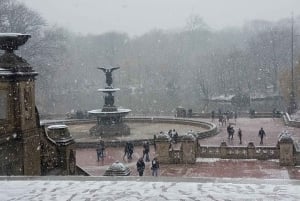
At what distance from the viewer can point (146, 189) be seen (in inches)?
311

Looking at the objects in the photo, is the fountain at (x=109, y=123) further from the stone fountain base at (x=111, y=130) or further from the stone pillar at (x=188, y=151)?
the stone pillar at (x=188, y=151)

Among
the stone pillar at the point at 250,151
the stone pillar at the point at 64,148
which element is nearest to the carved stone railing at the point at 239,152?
the stone pillar at the point at 250,151

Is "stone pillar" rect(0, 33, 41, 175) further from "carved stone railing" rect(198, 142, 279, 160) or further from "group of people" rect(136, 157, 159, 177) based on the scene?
"carved stone railing" rect(198, 142, 279, 160)

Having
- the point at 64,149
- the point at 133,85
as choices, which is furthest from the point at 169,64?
the point at 64,149

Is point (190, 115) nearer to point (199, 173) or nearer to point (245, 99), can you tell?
point (245, 99)

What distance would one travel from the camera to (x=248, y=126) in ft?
124

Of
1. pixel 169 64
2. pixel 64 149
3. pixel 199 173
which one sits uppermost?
pixel 169 64

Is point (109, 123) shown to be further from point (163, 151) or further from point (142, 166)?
point (142, 166)

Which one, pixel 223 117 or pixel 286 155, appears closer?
pixel 286 155

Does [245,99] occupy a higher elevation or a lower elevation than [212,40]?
lower

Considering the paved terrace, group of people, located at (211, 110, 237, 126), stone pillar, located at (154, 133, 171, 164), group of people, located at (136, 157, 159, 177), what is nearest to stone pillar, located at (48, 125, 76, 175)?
group of people, located at (136, 157, 159, 177)

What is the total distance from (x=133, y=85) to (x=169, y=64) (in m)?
10.3

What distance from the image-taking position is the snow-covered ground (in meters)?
7.47

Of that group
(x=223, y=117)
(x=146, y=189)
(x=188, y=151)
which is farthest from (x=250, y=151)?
(x=146, y=189)
